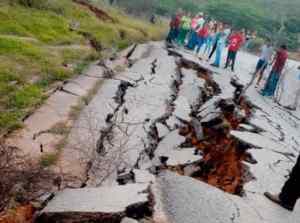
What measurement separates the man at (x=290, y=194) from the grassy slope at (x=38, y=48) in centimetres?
331

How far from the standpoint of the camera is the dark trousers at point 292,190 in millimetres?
5234

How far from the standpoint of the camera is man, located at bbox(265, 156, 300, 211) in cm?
527

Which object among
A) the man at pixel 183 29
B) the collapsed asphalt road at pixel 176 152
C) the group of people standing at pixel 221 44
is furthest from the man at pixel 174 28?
the collapsed asphalt road at pixel 176 152

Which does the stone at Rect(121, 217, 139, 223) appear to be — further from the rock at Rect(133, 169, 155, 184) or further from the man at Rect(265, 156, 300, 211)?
the man at Rect(265, 156, 300, 211)

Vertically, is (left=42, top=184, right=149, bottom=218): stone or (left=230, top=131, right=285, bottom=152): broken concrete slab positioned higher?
(left=42, top=184, right=149, bottom=218): stone

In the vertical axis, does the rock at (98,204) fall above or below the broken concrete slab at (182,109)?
above

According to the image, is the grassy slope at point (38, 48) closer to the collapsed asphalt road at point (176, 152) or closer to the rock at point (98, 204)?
the collapsed asphalt road at point (176, 152)

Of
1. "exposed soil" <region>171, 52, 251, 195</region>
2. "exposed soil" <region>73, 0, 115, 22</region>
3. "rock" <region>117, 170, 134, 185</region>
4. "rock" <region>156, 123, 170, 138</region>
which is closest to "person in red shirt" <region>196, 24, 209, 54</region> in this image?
"exposed soil" <region>73, 0, 115, 22</region>

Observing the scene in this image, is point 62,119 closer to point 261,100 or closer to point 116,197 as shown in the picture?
point 116,197

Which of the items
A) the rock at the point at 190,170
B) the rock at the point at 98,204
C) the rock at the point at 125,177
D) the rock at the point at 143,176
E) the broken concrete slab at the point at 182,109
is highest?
the rock at the point at 98,204

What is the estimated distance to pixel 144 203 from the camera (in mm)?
4387

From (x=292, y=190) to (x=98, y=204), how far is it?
89.9 inches

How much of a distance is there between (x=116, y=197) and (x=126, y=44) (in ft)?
39.4

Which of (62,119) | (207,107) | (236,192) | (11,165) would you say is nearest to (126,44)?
(207,107)
